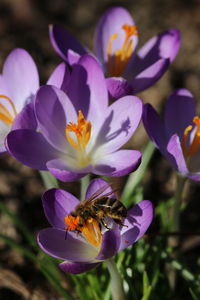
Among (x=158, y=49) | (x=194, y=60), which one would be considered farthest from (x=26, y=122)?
(x=194, y=60)

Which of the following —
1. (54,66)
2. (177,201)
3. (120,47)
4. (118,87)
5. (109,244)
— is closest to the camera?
(109,244)

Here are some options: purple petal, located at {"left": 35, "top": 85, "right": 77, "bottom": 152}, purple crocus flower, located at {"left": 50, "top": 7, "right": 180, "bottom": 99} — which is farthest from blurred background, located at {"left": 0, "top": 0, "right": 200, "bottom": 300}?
purple petal, located at {"left": 35, "top": 85, "right": 77, "bottom": 152}

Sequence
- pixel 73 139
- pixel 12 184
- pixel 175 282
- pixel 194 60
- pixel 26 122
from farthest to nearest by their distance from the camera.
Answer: pixel 194 60
pixel 12 184
pixel 175 282
pixel 73 139
pixel 26 122

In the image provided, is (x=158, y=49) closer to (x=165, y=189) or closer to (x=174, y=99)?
(x=174, y=99)

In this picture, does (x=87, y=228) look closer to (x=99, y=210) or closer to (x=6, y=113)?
→ (x=99, y=210)

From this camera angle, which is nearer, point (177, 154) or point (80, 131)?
point (177, 154)

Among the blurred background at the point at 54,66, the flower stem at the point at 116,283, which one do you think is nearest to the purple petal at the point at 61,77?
the flower stem at the point at 116,283

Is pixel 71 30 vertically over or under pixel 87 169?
under

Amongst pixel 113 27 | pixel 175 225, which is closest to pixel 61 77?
pixel 113 27
